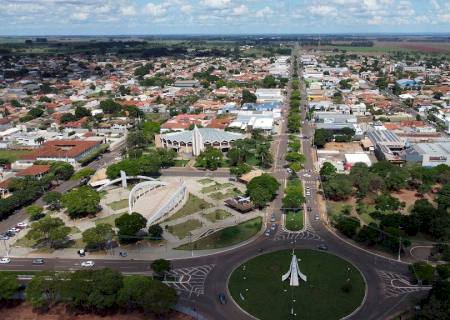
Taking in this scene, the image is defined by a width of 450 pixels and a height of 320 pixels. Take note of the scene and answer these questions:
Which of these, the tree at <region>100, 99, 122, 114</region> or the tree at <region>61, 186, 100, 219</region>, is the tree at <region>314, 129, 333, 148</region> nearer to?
the tree at <region>61, 186, 100, 219</region>

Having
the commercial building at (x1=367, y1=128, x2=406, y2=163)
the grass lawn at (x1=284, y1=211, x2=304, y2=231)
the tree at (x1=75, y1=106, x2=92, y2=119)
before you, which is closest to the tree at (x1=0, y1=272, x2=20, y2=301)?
the grass lawn at (x1=284, y1=211, x2=304, y2=231)

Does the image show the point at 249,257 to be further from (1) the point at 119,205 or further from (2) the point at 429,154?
(2) the point at 429,154

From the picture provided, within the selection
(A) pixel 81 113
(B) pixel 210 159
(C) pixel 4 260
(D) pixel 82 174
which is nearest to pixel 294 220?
(B) pixel 210 159

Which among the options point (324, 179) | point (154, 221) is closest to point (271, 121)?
point (324, 179)

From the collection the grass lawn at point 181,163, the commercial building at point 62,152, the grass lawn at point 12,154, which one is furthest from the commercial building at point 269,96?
the grass lawn at point 12,154

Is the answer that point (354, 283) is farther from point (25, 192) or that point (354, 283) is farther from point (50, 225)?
point (25, 192)
